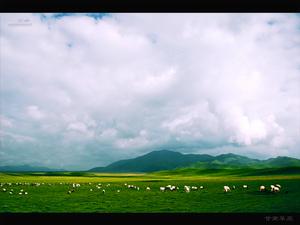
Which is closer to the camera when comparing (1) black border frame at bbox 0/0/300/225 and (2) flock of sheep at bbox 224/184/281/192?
(1) black border frame at bbox 0/0/300/225

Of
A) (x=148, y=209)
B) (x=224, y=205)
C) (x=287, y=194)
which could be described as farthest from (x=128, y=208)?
(x=287, y=194)
